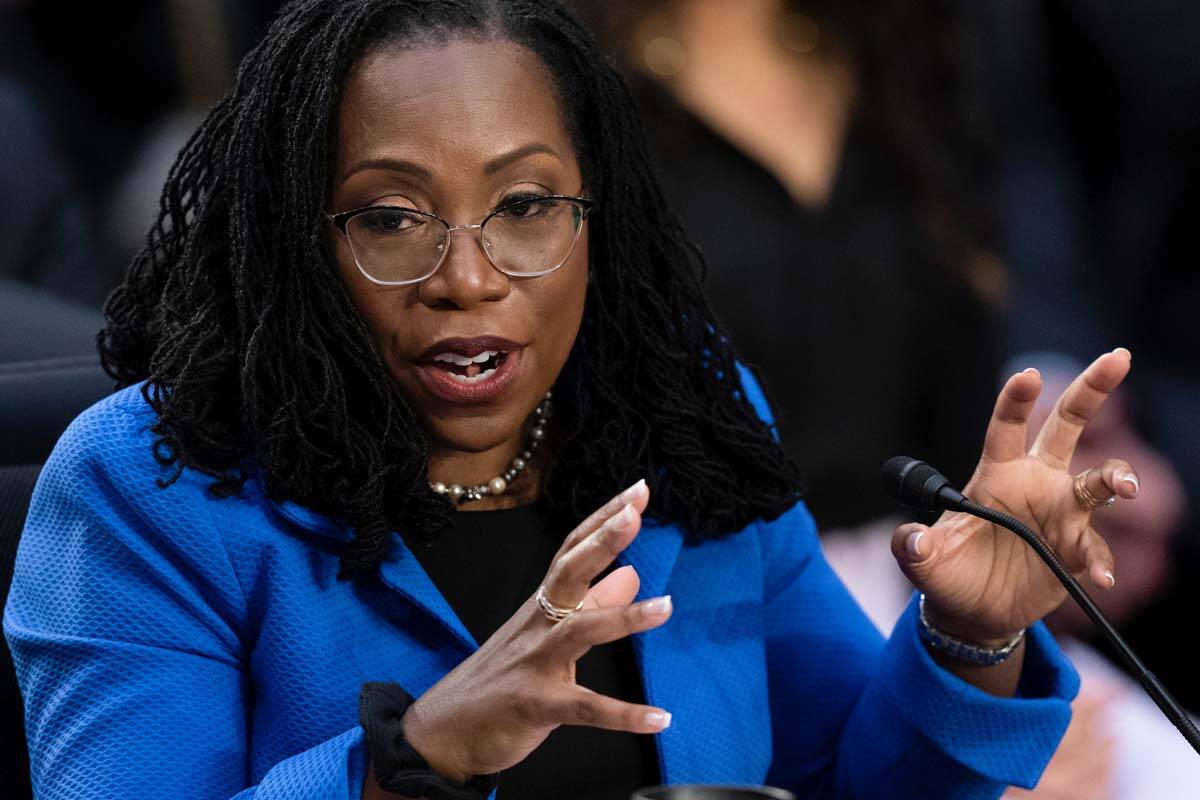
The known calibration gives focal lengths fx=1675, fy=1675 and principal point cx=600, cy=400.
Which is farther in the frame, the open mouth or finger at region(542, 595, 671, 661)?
the open mouth

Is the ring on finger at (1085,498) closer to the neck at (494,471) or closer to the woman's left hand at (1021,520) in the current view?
the woman's left hand at (1021,520)

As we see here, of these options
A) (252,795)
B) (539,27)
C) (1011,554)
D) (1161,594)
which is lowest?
(1161,594)

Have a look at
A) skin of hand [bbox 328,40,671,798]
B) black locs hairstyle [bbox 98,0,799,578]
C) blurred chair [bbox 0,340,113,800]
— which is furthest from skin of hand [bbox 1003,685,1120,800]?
blurred chair [bbox 0,340,113,800]

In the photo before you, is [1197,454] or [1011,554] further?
[1197,454]

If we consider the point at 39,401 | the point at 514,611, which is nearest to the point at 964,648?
the point at 514,611

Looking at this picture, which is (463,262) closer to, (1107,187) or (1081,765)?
(1081,765)

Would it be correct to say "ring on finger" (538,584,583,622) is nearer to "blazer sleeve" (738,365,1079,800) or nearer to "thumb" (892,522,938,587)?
"thumb" (892,522,938,587)

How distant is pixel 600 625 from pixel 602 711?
0.20 feet

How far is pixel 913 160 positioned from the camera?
261cm

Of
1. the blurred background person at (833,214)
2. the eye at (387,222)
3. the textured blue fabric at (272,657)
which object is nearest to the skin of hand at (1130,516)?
the blurred background person at (833,214)

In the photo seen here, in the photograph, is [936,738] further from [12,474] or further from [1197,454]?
[1197,454]

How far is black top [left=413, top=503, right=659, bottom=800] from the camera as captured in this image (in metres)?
1.42

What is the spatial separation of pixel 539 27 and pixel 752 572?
541mm

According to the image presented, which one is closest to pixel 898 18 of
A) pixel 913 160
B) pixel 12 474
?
pixel 913 160
